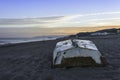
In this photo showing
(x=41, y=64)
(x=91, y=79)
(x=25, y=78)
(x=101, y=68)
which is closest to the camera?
(x=91, y=79)

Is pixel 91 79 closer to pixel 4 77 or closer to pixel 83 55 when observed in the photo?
pixel 83 55

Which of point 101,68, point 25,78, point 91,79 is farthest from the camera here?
point 101,68

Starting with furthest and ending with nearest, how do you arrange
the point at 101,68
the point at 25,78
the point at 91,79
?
the point at 101,68 < the point at 25,78 < the point at 91,79

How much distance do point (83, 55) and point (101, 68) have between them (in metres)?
1.18

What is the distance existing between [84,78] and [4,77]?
3784 mm

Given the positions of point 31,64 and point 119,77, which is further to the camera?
point 31,64

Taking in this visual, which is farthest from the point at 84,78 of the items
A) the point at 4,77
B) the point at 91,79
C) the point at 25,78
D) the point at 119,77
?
the point at 4,77

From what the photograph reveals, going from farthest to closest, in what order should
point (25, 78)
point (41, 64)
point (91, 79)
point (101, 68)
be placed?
point (41, 64), point (101, 68), point (25, 78), point (91, 79)

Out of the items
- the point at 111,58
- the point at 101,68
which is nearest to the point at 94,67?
the point at 101,68

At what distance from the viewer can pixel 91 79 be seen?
43.7 feet

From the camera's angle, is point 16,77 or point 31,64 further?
point 31,64

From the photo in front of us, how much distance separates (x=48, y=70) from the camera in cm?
1573

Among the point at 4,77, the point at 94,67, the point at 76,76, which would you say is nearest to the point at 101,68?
the point at 94,67

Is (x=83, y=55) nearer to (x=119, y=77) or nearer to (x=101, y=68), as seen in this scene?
(x=101, y=68)
